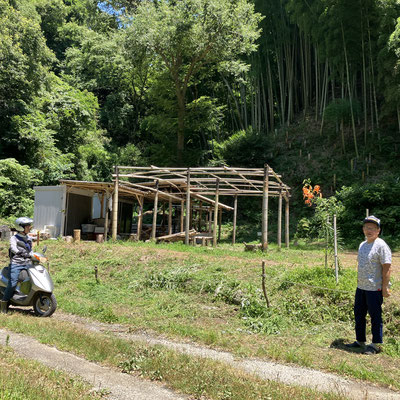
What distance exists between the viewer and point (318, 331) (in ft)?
18.0

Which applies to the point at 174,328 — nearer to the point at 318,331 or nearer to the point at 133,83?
the point at 318,331

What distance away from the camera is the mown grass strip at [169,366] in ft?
10.2

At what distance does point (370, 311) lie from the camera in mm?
4652

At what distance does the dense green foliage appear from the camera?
810 inches

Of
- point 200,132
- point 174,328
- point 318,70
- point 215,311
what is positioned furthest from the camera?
point 200,132

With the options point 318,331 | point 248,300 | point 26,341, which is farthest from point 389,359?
point 26,341

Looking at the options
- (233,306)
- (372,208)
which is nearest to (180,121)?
(372,208)

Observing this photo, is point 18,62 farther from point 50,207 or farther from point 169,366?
point 169,366

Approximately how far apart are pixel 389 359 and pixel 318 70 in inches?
1005

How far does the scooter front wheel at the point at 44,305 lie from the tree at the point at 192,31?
18915 millimetres

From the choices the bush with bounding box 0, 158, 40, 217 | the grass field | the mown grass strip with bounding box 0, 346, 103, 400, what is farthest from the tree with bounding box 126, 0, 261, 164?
the mown grass strip with bounding box 0, 346, 103, 400

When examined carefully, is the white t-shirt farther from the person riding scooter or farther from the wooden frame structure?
the wooden frame structure

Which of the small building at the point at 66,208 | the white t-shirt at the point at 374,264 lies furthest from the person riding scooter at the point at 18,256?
the small building at the point at 66,208

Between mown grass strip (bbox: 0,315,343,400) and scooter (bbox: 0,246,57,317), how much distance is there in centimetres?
82
